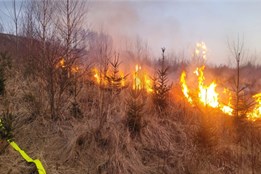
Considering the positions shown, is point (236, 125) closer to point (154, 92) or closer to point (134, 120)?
point (154, 92)

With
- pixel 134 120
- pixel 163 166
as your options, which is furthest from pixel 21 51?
pixel 163 166

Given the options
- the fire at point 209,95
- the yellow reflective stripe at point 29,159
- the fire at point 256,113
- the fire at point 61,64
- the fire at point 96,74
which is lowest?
the yellow reflective stripe at point 29,159

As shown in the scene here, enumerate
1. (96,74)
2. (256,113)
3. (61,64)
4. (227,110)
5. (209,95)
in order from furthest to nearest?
(96,74)
(209,95)
(227,110)
(256,113)
(61,64)

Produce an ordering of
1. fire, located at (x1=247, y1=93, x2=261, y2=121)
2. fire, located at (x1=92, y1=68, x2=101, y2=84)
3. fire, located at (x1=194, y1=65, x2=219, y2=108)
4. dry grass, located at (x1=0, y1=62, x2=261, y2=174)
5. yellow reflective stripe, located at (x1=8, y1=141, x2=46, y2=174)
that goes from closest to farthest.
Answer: yellow reflective stripe, located at (x1=8, y1=141, x2=46, y2=174)
dry grass, located at (x1=0, y1=62, x2=261, y2=174)
fire, located at (x1=247, y1=93, x2=261, y2=121)
fire, located at (x1=194, y1=65, x2=219, y2=108)
fire, located at (x1=92, y1=68, x2=101, y2=84)

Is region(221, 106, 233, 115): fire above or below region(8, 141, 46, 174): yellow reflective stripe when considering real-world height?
above

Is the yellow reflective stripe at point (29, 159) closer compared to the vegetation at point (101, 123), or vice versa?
the yellow reflective stripe at point (29, 159)

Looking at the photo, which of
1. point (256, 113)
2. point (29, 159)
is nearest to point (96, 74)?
point (29, 159)

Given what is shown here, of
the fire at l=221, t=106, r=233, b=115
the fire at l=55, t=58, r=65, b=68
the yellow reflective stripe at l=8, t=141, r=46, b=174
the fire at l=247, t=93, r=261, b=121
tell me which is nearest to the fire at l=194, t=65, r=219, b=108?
the fire at l=221, t=106, r=233, b=115

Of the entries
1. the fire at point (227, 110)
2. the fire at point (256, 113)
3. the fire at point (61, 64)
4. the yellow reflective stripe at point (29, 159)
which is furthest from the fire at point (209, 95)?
the yellow reflective stripe at point (29, 159)

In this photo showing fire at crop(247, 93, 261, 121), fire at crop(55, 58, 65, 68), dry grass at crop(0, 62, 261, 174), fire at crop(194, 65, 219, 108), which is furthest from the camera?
fire at crop(194, 65, 219, 108)

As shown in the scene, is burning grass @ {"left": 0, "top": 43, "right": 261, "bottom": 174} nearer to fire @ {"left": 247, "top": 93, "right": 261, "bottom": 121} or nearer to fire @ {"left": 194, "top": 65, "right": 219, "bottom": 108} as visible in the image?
fire @ {"left": 247, "top": 93, "right": 261, "bottom": 121}

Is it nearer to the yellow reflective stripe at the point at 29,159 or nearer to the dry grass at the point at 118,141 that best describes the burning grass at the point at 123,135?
the dry grass at the point at 118,141

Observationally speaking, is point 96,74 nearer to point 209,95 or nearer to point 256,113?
point 209,95

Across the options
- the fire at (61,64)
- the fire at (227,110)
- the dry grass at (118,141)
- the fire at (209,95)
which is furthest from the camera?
the fire at (209,95)
